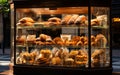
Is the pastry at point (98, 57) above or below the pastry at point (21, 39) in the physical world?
below

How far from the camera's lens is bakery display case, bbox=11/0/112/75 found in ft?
26.1

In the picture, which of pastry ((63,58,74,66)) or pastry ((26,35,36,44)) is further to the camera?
pastry ((26,35,36,44))

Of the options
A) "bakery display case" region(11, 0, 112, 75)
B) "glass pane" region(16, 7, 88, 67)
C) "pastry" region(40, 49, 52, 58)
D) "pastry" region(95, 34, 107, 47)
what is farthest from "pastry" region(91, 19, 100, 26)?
"pastry" region(40, 49, 52, 58)

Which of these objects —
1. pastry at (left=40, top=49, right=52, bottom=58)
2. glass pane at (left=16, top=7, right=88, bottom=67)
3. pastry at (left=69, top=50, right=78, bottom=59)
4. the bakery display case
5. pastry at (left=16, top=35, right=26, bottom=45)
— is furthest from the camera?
pastry at (left=16, top=35, right=26, bottom=45)

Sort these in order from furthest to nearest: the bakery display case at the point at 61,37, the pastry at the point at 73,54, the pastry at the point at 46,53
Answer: the pastry at the point at 46,53 < the pastry at the point at 73,54 < the bakery display case at the point at 61,37

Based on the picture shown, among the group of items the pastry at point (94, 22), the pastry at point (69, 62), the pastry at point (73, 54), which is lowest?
the pastry at point (69, 62)

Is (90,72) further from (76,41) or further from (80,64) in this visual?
(76,41)

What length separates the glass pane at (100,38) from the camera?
316 inches

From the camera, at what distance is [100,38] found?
8117 millimetres

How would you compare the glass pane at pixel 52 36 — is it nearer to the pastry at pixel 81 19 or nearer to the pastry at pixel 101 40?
the pastry at pixel 81 19

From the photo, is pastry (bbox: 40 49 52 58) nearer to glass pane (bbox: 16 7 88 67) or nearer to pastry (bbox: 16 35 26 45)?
glass pane (bbox: 16 7 88 67)

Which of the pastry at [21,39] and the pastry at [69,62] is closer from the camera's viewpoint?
the pastry at [69,62]

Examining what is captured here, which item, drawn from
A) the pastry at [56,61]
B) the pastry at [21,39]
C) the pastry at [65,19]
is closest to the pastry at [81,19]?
the pastry at [65,19]

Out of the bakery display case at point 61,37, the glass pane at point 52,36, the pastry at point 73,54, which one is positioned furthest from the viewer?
the pastry at point 73,54
